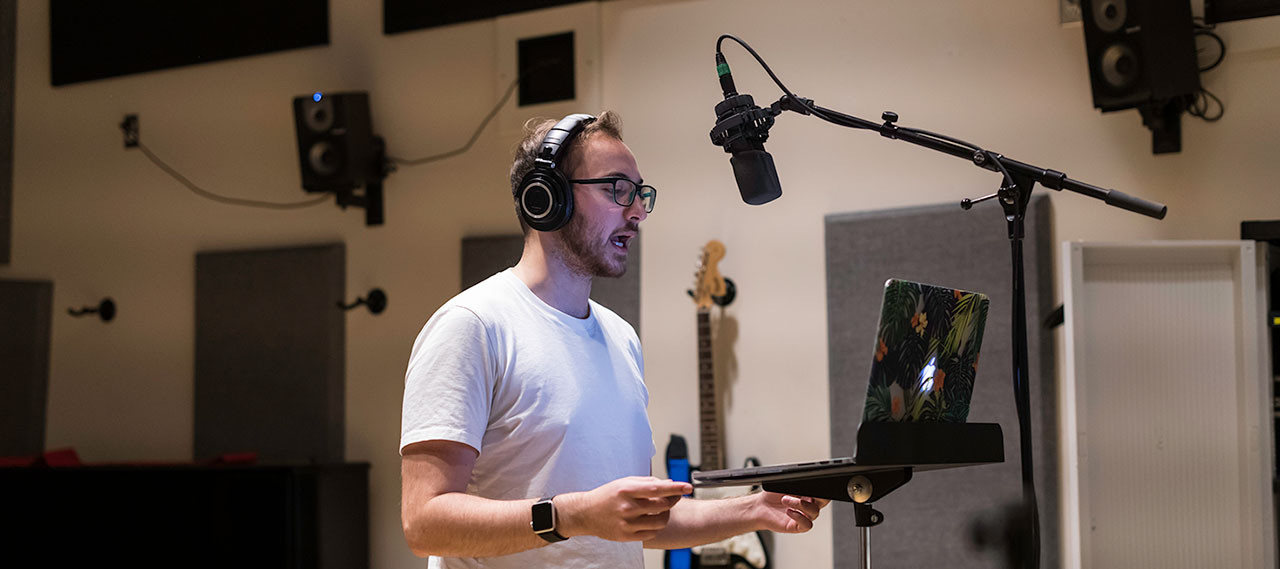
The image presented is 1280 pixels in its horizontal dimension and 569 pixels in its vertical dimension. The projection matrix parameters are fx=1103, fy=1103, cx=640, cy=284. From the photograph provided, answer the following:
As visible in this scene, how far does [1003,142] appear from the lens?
359 cm

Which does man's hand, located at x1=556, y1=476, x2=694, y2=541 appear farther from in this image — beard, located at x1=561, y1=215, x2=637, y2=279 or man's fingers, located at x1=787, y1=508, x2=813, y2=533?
beard, located at x1=561, y1=215, x2=637, y2=279

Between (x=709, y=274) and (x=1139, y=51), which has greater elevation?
(x=1139, y=51)

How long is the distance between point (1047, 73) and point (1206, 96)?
1.54ft

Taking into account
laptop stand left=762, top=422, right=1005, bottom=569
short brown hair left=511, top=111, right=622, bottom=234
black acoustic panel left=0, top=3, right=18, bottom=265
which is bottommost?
laptop stand left=762, top=422, right=1005, bottom=569

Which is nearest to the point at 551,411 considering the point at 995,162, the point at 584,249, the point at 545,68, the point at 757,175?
the point at 584,249

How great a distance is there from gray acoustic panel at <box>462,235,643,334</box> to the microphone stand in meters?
2.27

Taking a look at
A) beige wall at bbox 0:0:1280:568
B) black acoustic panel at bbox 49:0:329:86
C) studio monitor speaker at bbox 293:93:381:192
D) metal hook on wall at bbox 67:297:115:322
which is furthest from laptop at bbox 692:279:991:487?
metal hook on wall at bbox 67:297:115:322

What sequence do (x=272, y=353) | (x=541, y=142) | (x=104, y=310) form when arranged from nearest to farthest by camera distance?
(x=541, y=142)
(x=272, y=353)
(x=104, y=310)

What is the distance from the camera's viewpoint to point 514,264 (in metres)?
4.23

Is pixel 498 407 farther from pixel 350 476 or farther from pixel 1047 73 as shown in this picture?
pixel 350 476

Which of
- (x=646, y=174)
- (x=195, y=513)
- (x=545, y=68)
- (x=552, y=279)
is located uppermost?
(x=545, y=68)

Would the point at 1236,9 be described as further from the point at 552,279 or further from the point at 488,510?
the point at 488,510

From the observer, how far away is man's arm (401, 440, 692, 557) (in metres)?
1.34

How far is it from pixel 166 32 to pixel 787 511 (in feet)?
14.2
